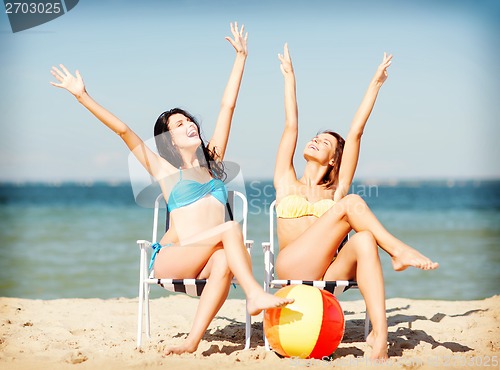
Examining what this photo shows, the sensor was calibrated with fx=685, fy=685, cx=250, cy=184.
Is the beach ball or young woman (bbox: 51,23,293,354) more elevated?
young woman (bbox: 51,23,293,354)

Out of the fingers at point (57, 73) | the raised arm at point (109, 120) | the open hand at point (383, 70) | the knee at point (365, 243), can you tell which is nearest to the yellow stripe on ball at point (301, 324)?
the knee at point (365, 243)

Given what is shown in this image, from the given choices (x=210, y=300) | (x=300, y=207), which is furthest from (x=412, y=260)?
(x=210, y=300)

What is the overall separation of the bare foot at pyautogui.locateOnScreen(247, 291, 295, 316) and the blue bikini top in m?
0.99

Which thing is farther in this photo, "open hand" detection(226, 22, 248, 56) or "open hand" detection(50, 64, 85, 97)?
"open hand" detection(226, 22, 248, 56)

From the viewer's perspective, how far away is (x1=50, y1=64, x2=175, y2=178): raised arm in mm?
4148

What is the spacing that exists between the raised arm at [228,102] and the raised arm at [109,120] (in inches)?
16.0

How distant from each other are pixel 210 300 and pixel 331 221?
84 cm

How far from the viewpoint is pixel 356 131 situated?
14.8 feet

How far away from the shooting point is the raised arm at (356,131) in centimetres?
453

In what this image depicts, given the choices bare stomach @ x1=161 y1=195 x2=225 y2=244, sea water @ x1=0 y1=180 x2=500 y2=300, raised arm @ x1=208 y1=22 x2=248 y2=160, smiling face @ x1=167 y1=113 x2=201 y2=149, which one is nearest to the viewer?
bare stomach @ x1=161 y1=195 x2=225 y2=244

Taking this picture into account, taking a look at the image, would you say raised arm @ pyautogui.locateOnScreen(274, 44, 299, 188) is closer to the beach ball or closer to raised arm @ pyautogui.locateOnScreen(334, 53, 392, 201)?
raised arm @ pyautogui.locateOnScreen(334, 53, 392, 201)

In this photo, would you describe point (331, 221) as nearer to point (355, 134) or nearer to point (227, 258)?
point (227, 258)

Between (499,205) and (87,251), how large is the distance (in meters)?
21.4

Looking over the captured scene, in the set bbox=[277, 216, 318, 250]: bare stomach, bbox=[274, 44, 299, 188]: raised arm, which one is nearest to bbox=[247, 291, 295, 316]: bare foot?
bbox=[277, 216, 318, 250]: bare stomach
